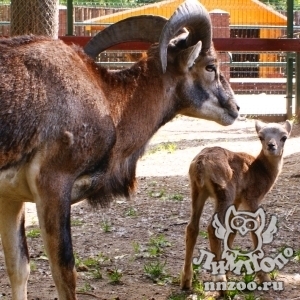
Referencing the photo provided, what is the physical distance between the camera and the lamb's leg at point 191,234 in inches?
265

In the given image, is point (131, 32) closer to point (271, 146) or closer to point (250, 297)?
point (271, 146)

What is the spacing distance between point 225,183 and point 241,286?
2.97ft

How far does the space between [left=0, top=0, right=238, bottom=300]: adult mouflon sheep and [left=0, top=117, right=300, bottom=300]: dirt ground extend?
0.84 meters

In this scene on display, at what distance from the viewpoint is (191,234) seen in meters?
6.88

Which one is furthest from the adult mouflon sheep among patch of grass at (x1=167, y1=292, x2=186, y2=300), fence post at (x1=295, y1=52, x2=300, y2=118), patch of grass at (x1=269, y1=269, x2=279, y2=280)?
fence post at (x1=295, y1=52, x2=300, y2=118)

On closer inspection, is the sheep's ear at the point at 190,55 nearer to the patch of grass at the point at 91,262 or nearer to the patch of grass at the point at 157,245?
the patch of grass at the point at 157,245

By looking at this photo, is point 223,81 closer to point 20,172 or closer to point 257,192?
point 257,192

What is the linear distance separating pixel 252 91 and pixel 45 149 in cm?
1842

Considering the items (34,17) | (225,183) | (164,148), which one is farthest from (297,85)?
(225,183)

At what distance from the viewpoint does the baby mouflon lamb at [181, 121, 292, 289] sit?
681cm

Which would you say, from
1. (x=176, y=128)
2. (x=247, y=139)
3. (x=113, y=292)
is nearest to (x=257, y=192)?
(x=113, y=292)

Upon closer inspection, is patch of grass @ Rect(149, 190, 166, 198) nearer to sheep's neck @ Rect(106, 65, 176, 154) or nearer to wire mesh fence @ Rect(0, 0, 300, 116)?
sheep's neck @ Rect(106, 65, 176, 154)

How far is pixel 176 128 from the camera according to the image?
1703 centimetres

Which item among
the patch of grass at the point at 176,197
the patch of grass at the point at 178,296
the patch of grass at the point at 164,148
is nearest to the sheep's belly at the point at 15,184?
the patch of grass at the point at 178,296
